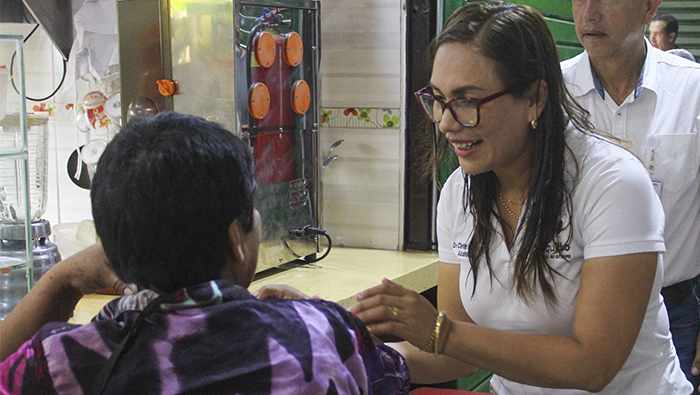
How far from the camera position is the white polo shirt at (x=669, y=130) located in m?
1.90

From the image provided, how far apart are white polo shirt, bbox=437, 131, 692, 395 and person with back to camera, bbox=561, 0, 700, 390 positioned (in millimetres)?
492

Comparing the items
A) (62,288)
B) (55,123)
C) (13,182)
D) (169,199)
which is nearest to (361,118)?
(13,182)

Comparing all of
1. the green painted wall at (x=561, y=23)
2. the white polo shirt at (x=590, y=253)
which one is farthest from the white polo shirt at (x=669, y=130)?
the green painted wall at (x=561, y=23)

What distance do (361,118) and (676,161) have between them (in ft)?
3.52

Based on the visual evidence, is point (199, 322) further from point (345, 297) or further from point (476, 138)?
point (345, 297)

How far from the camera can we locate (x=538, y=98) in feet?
4.50

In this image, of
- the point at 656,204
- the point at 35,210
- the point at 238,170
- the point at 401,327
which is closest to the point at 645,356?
the point at 656,204

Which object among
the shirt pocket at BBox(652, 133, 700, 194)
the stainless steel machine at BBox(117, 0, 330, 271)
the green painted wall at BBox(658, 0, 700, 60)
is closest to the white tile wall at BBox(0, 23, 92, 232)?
the stainless steel machine at BBox(117, 0, 330, 271)

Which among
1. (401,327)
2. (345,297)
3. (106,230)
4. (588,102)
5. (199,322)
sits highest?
(588,102)

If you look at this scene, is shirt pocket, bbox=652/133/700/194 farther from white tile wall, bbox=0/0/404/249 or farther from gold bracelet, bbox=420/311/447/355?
gold bracelet, bbox=420/311/447/355

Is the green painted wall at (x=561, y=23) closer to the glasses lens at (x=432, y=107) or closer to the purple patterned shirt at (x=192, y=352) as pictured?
the glasses lens at (x=432, y=107)

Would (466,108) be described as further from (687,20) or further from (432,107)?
(687,20)

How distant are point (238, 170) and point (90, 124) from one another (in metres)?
1.91

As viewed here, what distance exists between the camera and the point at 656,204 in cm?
128
